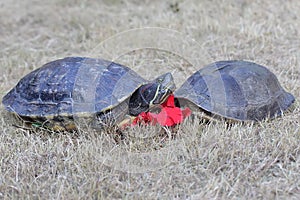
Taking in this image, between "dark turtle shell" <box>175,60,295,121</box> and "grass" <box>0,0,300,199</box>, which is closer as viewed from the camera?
"grass" <box>0,0,300,199</box>

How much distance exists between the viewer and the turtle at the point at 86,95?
3107mm

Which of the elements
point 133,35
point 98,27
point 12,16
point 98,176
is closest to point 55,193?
point 98,176

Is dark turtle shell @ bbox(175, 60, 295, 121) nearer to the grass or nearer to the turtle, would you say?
the grass

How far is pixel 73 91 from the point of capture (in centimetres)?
317

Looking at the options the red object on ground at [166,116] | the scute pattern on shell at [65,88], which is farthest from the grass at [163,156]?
the scute pattern on shell at [65,88]

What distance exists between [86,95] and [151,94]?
1.44ft

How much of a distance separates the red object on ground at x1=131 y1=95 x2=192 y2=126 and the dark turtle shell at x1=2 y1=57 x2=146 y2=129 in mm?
137

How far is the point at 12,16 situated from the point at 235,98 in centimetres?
397

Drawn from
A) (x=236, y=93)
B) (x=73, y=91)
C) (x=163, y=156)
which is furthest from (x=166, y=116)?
(x=73, y=91)

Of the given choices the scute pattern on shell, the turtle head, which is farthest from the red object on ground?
the scute pattern on shell

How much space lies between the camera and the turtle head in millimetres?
3127

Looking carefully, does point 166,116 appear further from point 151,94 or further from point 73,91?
point 73,91

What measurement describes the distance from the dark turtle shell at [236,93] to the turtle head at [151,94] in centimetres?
15

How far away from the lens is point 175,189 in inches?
99.4
